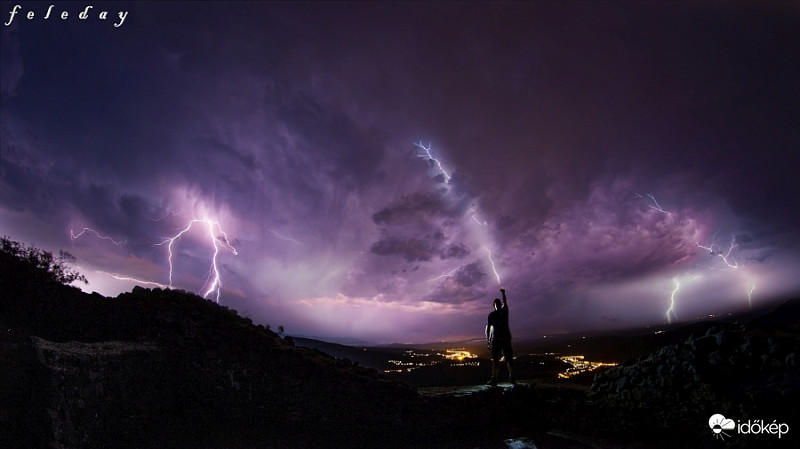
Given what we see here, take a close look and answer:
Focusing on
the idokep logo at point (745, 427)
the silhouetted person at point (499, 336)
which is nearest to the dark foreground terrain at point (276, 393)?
the idokep logo at point (745, 427)

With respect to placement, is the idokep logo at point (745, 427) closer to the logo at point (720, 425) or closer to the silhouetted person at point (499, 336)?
the logo at point (720, 425)

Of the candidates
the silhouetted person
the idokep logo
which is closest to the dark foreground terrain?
the idokep logo

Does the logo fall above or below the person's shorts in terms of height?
below

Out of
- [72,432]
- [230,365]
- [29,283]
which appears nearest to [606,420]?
[230,365]

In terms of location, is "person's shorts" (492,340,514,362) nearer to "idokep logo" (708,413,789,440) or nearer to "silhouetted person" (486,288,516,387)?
"silhouetted person" (486,288,516,387)

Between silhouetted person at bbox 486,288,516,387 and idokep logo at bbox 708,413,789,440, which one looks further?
silhouetted person at bbox 486,288,516,387

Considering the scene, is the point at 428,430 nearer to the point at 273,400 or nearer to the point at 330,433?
the point at 330,433
